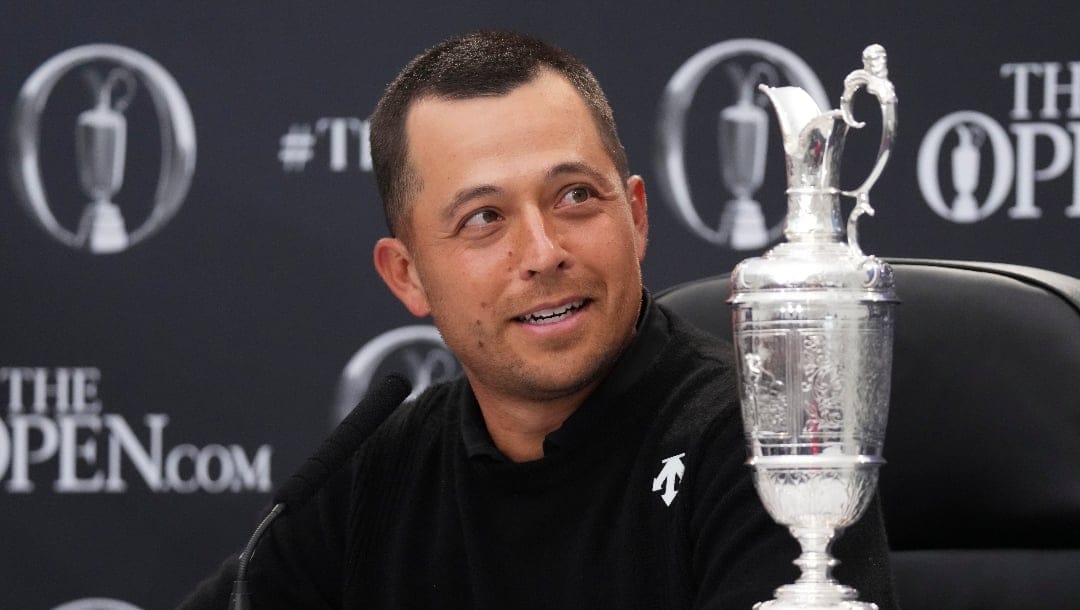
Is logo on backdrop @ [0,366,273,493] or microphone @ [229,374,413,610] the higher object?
microphone @ [229,374,413,610]

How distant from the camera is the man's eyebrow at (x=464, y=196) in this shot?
1487 millimetres

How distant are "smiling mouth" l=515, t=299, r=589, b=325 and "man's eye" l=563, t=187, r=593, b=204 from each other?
94 mm

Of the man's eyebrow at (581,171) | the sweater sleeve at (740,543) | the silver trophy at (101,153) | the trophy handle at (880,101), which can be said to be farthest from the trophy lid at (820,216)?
the silver trophy at (101,153)

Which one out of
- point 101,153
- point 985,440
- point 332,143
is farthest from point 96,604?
point 985,440

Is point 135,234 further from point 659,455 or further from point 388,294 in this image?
point 659,455

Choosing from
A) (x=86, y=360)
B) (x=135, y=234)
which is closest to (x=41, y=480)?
(x=86, y=360)

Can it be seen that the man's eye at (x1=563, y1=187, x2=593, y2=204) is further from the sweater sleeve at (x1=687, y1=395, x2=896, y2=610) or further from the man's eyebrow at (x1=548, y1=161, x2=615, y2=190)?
the sweater sleeve at (x1=687, y1=395, x2=896, y2=610)

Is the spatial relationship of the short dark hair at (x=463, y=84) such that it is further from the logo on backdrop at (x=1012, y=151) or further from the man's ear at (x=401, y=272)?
the logo on backdrop at (x=1012, y=151)

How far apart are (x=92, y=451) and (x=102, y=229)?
341mm

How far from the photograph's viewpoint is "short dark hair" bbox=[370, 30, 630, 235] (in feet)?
5.12

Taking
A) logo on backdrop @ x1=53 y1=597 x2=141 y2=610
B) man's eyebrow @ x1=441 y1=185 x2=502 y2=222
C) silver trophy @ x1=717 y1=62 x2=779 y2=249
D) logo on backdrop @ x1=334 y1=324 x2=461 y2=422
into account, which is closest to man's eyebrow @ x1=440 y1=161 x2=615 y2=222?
man's eyebrow @ x1=441 y1=185 x2=502 y2=222

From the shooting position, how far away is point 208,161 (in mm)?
2492

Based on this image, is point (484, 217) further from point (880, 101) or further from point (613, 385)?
point (880, 101)

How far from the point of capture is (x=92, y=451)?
2.48m
